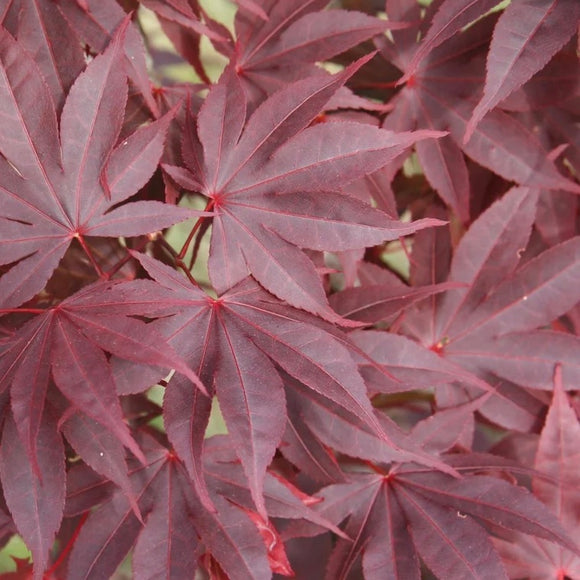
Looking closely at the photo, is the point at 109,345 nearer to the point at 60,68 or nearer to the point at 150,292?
the point at 150,292

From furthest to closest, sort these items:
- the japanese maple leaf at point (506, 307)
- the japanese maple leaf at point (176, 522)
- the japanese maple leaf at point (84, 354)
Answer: the japanese maple leaf at point (506, 307)
the japanese maple leaf at point (176, 522)
the japanese maple leaf at point (84, 354)

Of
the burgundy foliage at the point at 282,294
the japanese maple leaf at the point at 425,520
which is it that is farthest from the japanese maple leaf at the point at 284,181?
the japanese maple leaf at the point at 425,520

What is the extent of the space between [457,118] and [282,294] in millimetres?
274

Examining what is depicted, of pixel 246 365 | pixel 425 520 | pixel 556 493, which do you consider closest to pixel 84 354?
pixel 246 365

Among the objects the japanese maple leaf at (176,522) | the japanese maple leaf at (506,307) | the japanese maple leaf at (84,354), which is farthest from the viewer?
the japanese maple leaf at (506,307)

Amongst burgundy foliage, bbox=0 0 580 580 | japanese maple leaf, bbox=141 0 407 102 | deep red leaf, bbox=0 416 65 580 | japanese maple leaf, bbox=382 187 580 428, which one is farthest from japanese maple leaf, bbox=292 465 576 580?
Answer: japanese maple leaf, bbox=141 0 407 102

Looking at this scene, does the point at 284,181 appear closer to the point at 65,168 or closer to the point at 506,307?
the point at 65,168

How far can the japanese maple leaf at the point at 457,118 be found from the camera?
24.3 inches

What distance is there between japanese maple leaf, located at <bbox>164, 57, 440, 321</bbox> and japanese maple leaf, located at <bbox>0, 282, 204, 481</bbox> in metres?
0.09

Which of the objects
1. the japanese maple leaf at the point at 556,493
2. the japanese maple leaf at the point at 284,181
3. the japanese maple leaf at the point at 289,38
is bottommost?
the japanese maple leaf at the point at 556,493

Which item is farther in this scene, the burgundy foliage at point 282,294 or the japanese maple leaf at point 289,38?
the japanese maple leaf at point 289,38

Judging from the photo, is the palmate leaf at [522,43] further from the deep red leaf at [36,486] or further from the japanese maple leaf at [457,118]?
the deep red leaf at [36,486]

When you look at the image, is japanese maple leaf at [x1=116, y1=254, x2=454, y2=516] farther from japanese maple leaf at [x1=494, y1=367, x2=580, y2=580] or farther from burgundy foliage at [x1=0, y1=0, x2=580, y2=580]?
japanese maple leaf at [x1=494, y1=367, x2=580, y2=580]

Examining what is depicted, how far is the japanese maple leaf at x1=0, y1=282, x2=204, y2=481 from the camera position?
40cm
